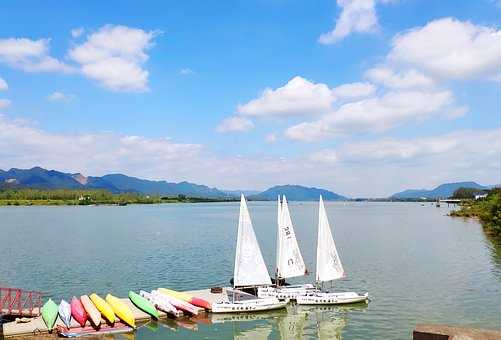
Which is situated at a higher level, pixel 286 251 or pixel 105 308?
pixel 286 251

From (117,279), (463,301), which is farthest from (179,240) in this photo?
(463,301)

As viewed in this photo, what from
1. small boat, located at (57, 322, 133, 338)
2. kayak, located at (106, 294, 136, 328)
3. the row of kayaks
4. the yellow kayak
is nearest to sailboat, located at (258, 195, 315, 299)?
the row of kayaks

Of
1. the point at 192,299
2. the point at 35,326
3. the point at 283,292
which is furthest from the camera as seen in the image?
the point at 283,292

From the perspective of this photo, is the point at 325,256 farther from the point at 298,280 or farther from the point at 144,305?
the point at 144,305

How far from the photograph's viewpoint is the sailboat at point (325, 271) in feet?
165

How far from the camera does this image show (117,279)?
67.4 meters

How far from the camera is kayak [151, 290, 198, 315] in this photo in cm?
4584

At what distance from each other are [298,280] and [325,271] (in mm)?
14629

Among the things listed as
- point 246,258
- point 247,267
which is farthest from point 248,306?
point 246,258

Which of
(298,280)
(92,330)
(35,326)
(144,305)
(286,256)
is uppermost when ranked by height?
(286,256)

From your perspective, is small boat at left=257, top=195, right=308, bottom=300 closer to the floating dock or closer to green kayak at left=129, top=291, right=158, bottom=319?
the floating dock

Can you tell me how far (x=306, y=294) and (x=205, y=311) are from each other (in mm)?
11804

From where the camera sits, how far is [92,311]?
4219 cm

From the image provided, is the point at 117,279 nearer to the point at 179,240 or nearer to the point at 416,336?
the point at 179,240
